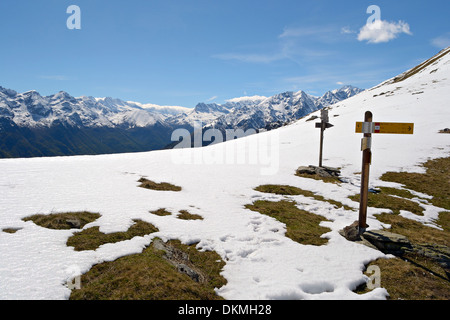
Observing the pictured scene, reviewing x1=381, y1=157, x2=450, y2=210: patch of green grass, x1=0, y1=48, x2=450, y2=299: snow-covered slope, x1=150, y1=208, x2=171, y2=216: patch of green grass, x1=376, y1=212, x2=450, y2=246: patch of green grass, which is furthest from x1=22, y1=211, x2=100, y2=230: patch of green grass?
x1=381, y1=157, x2=450, y2=210: patch of green grass

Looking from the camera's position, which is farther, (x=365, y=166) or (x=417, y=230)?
(x=417, y=230)

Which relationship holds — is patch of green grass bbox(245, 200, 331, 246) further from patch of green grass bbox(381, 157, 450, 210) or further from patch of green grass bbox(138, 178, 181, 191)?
patch of green grass bbox(381, 157, 450, 210)

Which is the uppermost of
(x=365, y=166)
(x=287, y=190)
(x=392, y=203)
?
(x=365, y=166)

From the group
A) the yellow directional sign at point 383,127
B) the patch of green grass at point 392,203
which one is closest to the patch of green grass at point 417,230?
the patch of green grass at point 392,203

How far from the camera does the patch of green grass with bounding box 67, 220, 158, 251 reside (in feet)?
31.0

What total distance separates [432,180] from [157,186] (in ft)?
87.0

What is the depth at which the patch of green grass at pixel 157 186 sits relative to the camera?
18.1 metres

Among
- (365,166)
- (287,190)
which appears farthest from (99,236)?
(287,190)

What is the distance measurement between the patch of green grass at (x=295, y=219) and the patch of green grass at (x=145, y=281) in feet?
15.7

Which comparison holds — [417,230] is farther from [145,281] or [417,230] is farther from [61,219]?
[61,219]

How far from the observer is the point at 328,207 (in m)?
16.3

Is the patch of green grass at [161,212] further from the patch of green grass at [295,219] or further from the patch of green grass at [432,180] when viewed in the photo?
the patch of green grass at [432,180]

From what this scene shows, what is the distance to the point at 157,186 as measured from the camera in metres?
18.5
